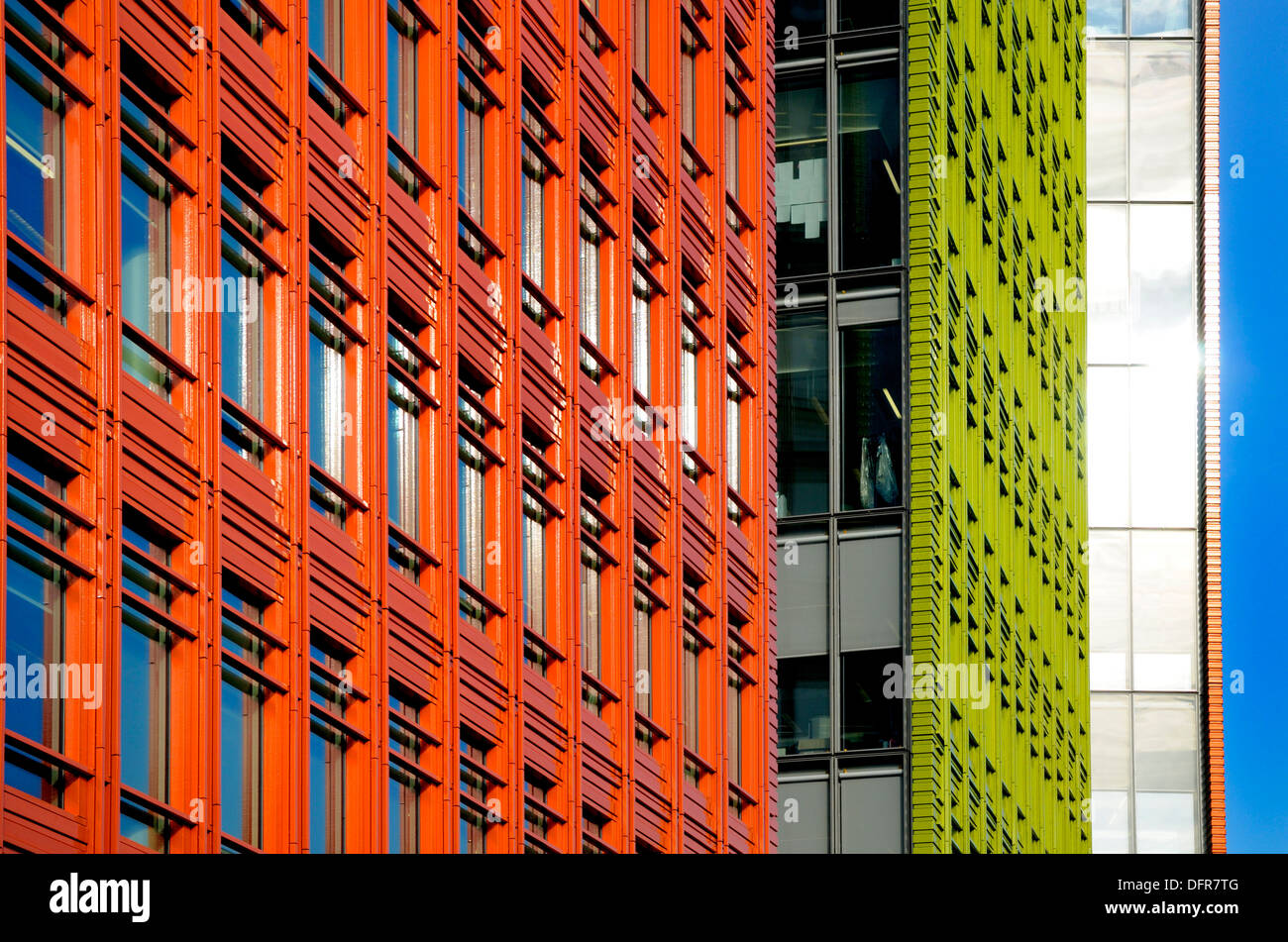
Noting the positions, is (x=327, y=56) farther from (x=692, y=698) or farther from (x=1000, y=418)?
(x=1000, y=418)

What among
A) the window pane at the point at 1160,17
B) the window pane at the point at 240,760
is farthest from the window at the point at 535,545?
the window pane at the point at 1160,17

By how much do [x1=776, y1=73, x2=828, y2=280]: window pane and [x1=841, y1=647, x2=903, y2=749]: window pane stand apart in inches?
384

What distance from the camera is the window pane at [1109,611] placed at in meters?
118

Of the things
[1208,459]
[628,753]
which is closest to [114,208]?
[628,753]

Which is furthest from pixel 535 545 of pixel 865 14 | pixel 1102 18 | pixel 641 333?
pixel 1102 18

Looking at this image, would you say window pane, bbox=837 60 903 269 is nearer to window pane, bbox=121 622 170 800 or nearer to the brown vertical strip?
window pane, bbox=121 622 170 800

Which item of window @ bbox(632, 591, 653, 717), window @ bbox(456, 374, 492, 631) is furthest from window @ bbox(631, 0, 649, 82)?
window @ bbox(456, 374, 492, 631)

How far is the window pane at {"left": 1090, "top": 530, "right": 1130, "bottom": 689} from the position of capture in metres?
118

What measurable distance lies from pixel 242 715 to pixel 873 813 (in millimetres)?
30188

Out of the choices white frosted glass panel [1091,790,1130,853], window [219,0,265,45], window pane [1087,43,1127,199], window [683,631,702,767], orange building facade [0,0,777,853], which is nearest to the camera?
orange building facade [0,0,777,853]

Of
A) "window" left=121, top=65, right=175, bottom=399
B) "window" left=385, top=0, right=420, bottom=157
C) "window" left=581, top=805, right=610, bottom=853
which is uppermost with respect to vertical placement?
"window" left=385, top=0, right=420, bottom=157

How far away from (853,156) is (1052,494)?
32.3m
